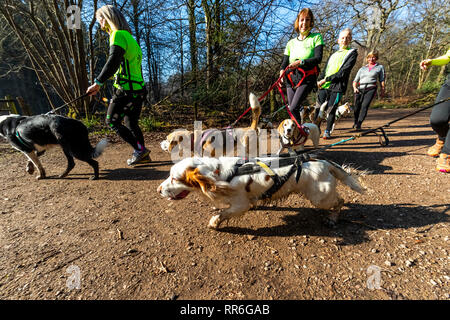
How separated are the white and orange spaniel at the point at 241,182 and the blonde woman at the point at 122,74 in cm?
234

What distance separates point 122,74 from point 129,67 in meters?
0.17

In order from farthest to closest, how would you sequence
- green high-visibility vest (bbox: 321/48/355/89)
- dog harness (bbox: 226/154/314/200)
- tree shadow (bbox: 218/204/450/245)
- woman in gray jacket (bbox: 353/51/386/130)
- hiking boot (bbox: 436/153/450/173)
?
1. woman in gray jacket (bbox: 353/51/386/130)
2. green high-visibility vest (bbox: 321/48/355/89)
3. hiking boot (bbox: 436/153/450/173)
4. tree shadow (bbox: 218/204/450/245)
5. dog harness (bbox: 226/154/314/200)

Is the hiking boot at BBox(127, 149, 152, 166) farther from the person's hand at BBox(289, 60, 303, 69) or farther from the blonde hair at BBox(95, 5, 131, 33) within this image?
the person's hand at BBox(289, 60, 303, 69)

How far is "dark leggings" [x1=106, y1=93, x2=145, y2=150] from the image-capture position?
11.9 feet

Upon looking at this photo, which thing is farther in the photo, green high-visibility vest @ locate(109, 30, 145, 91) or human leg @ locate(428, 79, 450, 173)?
green high-visibility vest @ locate(109, 30, 145, 91)

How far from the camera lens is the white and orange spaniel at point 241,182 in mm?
1969

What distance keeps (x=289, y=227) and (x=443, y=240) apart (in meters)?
1.43

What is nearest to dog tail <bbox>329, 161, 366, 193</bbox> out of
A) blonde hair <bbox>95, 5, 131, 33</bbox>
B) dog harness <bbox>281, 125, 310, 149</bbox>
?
dog harness <bbox>281, 125, 310, 149</bbox>

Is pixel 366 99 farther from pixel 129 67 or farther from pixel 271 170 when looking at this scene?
pixel 129 67

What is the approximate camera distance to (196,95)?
8203 mm

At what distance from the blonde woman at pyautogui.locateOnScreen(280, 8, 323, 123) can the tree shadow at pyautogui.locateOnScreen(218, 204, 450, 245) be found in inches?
87.4
